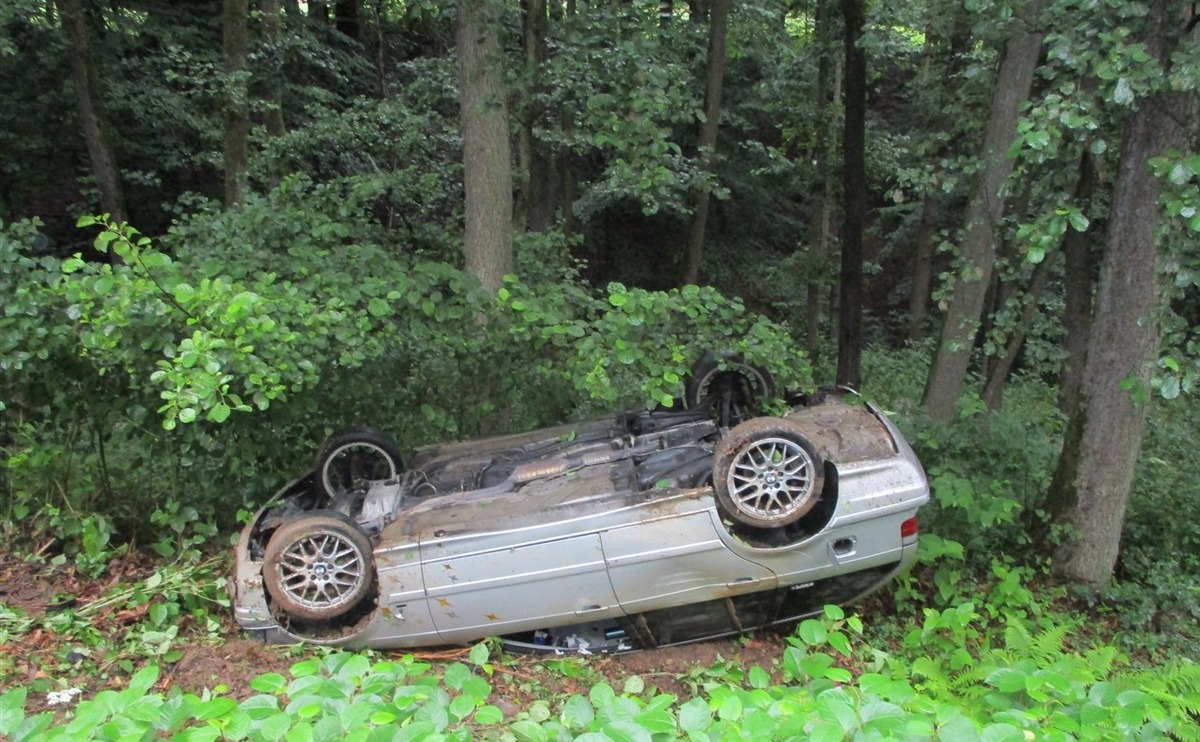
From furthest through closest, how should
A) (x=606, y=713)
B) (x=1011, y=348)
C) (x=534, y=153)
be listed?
1. (x=534, y=153)
2. (x=1011, y=348)
3. (x=606, y=713)

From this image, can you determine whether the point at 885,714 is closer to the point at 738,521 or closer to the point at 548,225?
the point at 738,521

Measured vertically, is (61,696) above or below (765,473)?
below

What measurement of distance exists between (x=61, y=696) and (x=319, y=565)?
1.38 m

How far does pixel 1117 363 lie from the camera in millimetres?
5926

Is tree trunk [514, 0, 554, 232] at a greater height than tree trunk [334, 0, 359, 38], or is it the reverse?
tree trunk [334, 0, 359, 38]

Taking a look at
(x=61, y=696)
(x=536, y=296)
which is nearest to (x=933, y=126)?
(x=536, y=296)

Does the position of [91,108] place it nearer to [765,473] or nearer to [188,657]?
[188,657]

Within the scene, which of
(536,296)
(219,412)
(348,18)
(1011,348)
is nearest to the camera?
(219,412)

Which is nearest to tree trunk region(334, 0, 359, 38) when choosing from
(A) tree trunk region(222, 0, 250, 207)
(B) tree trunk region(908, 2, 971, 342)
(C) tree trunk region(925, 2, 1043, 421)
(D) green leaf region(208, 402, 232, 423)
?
(A) tree trunk region(222, 0, 250, 207)

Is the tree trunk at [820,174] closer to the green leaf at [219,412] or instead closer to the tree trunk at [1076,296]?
the tree trunk at [1076,296]

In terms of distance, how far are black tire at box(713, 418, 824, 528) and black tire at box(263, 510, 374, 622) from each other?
218cm

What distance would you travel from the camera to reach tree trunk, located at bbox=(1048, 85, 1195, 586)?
5520mm

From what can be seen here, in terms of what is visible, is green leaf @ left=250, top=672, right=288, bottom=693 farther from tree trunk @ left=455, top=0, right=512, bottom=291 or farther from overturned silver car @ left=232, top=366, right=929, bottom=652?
tree trunk @ left=455, top=0, right=512, bottom=291

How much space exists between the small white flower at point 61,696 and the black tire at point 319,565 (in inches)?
42.0
